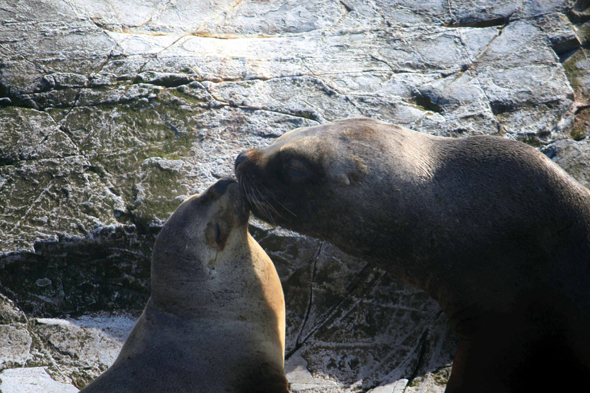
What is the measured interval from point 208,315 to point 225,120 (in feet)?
7.36

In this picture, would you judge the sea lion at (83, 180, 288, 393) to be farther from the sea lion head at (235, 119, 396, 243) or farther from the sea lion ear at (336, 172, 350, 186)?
the sea lion ear at (336, 172, 350, 186)

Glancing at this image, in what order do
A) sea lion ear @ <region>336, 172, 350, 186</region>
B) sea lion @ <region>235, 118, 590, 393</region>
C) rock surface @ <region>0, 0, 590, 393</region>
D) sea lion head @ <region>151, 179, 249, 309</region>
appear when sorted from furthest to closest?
rock surface @ <region>0, 0, 590, 393</region> → sea lion head @ <region>151, 179, 249, 309</region> → sea lion ear @ <region>336, 172, 350, 186</region> → sea lion @ <region>235, 118, 590, 393</region>

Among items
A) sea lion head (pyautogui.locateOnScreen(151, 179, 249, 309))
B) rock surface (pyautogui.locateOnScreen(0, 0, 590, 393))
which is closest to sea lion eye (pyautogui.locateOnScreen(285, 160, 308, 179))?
sea lion head (pyautogui.locateOnScreen(151, 179, 249, 309))

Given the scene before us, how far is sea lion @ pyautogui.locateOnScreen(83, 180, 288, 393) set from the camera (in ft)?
9.77

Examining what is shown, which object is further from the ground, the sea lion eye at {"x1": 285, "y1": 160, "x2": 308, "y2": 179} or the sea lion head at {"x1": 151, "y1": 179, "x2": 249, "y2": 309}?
the sea lion eye at {"x1": 285, "y1": 160, "x2": 308, "y2": 179}

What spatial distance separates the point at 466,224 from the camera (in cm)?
276

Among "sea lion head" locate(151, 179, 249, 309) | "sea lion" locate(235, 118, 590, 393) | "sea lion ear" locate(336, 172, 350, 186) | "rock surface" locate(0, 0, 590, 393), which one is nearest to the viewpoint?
"sea lion" locate(235, 118, 590, 393)

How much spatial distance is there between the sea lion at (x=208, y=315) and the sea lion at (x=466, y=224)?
30 cm

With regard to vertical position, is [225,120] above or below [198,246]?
above

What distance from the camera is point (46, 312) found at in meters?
4.14

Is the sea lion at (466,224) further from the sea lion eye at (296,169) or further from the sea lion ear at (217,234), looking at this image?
the sea lion ear at (217,234)

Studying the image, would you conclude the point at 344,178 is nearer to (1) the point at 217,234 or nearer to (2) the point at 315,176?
(2) the point at 315,176

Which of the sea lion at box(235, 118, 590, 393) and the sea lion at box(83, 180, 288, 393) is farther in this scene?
the sea lion at box(83, 180, 288, 393)

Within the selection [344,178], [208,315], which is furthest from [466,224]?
[208,315]
